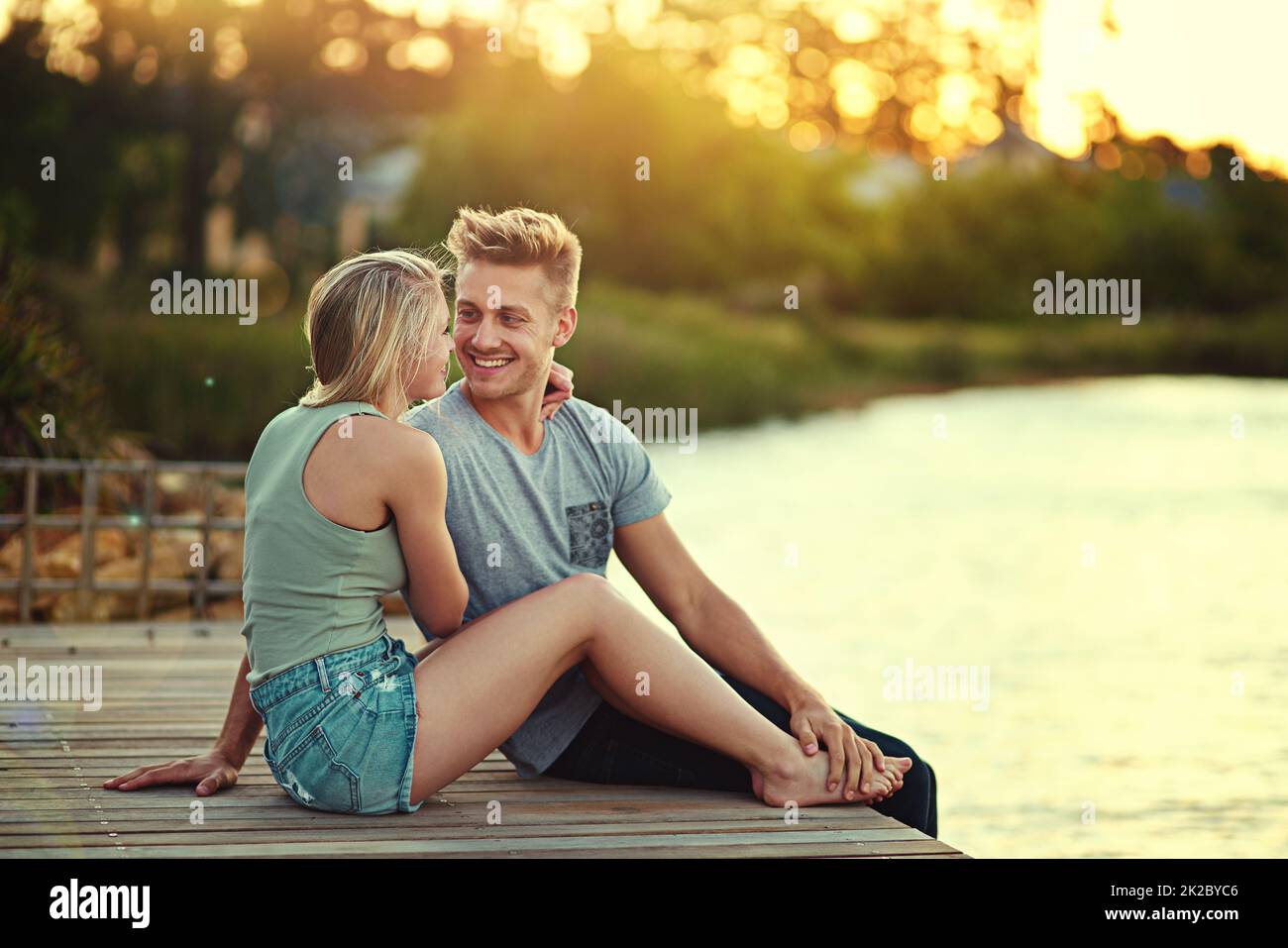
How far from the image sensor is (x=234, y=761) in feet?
10.6

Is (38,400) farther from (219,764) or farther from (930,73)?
(930,73)

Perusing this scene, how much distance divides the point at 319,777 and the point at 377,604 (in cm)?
33

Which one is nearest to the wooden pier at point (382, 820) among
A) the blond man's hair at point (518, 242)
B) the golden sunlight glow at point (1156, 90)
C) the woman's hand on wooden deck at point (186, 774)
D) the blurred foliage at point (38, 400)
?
the woman's hand on wooden deck at point (186, 774)

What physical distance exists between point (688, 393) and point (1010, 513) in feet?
19.6

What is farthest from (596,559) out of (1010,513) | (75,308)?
(1010,513)

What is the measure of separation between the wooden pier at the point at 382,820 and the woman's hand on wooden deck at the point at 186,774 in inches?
0.8

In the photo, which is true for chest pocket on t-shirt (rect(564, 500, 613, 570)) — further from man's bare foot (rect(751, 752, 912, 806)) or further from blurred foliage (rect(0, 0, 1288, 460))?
blurred foliage (rect(0, 0, 1288, 460))

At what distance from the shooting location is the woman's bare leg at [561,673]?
302 centimetres

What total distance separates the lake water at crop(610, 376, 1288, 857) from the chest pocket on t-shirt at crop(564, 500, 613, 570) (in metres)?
3.21

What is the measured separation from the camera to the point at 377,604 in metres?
3.02

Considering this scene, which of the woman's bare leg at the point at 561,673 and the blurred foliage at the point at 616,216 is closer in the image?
the woman's bare leg at the point at 561,673

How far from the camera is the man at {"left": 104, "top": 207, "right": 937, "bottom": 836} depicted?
323 cm

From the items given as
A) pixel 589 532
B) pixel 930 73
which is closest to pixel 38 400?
pixel 589 532

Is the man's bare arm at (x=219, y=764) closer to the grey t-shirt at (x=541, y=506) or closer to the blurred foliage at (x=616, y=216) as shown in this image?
the grey t-shirt at (x=541, y=506)
